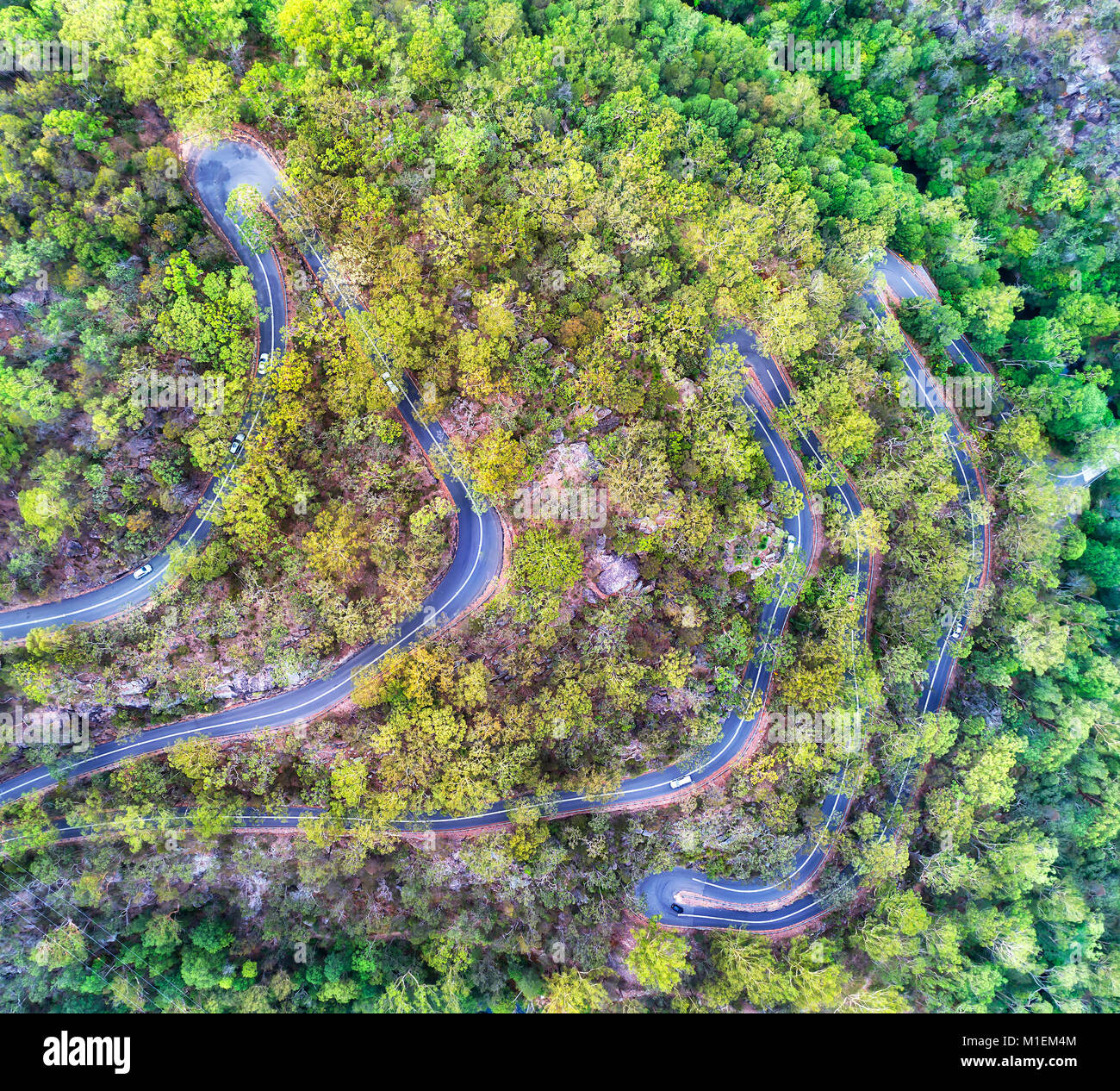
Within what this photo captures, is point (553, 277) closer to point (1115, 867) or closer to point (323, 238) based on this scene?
point (323, 238)

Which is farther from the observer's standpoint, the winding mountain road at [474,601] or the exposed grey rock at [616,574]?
the exposed grey rock at [616,574]

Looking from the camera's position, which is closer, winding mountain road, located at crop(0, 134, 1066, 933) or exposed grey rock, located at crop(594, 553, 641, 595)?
winding mountain road, located at crop(0, 134, 1066, 933)

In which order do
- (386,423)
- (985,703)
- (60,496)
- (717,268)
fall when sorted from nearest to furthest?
1. (60,496)
2. (386,423)
3. (717,268)
4. (985,703)

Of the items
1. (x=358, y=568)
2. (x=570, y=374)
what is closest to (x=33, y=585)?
(x=358, y=568)

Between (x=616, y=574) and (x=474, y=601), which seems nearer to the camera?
(x=616, y=574)

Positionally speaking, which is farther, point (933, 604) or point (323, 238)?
point (933, 604)

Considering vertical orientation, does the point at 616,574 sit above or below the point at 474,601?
above

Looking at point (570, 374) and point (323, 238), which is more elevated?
point (323, 238)

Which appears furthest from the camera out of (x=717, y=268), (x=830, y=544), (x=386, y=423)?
(x=830, y=544)
